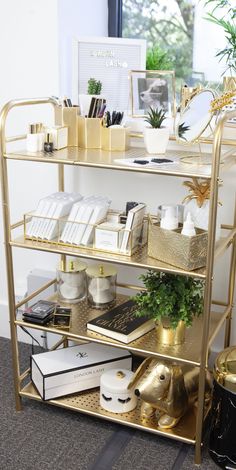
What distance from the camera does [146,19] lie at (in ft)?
8.10

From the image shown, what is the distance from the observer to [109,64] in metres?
Answer: 2.38

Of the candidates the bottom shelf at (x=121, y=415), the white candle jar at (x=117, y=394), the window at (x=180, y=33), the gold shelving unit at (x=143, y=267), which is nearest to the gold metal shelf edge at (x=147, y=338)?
the gold shelving unit at (x=143, y=267)

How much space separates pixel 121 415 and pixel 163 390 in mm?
211

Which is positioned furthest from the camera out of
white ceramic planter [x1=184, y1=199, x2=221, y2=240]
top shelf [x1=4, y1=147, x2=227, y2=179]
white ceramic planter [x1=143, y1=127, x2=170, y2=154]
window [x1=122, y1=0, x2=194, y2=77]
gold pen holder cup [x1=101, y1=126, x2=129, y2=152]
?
window [x1=122, y1=0, x2=194, y2=77]

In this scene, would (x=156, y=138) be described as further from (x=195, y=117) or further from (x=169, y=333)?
(x=169, y=333)

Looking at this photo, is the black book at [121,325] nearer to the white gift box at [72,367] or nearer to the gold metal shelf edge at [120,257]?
the white gift box at [72,367]

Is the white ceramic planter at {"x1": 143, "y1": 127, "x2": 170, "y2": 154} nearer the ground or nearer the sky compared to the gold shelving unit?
nearer the sky

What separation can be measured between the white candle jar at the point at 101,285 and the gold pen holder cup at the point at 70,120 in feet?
1.61

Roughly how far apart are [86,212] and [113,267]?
39 cm

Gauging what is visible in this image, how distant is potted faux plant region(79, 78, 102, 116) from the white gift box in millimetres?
921

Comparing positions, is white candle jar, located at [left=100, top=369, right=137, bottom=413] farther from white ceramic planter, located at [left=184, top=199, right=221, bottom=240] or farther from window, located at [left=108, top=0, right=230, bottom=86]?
window, located at [left=108, top=0, right=230, bottom=86]

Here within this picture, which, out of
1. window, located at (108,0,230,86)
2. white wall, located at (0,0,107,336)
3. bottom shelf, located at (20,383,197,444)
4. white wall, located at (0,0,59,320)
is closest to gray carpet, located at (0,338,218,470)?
bottom shelf, located at (20,383,197,444)

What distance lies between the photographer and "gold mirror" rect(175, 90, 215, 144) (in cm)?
191

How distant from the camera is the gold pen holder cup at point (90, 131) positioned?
208 centimetres
